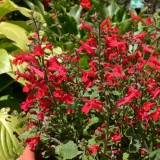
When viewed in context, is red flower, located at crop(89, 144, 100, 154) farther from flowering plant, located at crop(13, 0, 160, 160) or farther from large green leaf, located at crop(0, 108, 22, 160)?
large green leaf, located at crop(0, 108, 22, 160)

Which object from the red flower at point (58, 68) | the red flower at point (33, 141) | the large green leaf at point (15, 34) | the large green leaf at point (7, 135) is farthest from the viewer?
the large green leaf at point (15, 34)

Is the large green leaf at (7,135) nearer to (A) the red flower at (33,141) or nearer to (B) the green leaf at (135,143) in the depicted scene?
(A) the red flower at (33,141)

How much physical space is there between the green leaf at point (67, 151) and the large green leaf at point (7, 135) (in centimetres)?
96

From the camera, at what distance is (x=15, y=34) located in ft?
11.7

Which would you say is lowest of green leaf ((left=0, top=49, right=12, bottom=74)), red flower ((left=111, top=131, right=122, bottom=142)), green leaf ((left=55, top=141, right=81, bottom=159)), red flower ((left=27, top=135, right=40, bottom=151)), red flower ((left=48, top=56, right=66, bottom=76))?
green leaf ((left=0, top=49, right=12, bottom=74))

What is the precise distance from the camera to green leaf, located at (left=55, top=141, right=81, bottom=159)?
175cm

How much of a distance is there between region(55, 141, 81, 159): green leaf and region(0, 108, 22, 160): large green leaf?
96 centimetres

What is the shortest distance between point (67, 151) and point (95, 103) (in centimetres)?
34

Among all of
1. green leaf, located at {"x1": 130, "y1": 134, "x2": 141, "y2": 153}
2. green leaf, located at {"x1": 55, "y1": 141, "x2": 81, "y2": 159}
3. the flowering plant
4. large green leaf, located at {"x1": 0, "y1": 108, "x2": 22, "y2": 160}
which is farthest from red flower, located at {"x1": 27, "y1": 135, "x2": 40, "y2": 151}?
large green leaf, located at {"x1": 0, "y1": 108, "x2": 22, "y2": 160}

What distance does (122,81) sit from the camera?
181 centimetres

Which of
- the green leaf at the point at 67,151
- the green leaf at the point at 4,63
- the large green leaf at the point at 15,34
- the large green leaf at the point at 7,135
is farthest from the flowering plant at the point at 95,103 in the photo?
the large green leaf at the point at 15,34

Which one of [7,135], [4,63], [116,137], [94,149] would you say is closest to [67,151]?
[94,149]

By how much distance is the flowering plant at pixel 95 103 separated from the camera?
1.72m

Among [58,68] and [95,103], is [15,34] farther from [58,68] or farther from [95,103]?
[95,103]
